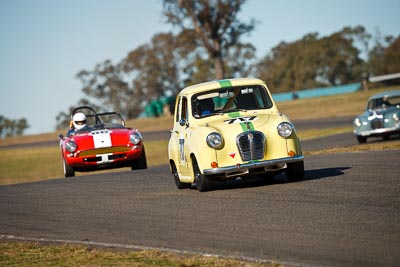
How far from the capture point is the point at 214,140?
12.7 meters

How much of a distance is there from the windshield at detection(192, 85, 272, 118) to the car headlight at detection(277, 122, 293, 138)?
3.17 feet

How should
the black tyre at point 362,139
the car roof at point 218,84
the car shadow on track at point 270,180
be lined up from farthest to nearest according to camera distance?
the black tyre at point 362,139
the car roof at point 218,84
the car shadow on track at point 270,180

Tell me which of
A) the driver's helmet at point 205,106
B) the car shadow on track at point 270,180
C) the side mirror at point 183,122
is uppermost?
the driver's helmet at point 205,106

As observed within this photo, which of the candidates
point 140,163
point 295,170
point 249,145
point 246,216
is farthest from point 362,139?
point 246,216

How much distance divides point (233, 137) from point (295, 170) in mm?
1019

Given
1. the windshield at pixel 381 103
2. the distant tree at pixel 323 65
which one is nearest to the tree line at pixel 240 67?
the distant tree at pixel 323 65

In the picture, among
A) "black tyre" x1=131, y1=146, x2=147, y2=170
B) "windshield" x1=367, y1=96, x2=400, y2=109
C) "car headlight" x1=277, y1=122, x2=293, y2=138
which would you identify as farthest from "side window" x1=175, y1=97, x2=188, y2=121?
"windshield" x1=367, y1=96, x2=400, y2=109

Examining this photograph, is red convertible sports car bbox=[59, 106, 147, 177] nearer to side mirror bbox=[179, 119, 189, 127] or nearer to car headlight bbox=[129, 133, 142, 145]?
car headlight bbox=[129, 133, 142, 145]

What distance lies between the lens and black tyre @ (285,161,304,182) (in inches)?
512

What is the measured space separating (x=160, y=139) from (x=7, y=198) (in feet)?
113

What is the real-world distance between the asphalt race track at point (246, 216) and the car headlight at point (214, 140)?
2.09 ft

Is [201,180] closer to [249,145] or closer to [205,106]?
[249,145]

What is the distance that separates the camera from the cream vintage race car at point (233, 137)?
12641 millimetres

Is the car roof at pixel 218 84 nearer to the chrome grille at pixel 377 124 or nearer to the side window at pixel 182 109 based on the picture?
the side window at pixel 182 109
